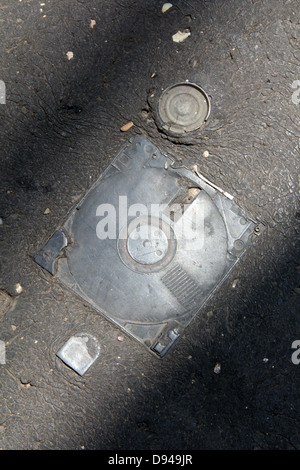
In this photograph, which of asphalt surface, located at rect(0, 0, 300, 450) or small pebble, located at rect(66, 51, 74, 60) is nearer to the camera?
asphalt surface, located at rect(0, 0, 300, 450)

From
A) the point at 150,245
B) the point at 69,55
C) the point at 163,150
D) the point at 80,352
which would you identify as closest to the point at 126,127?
the point at 163,150

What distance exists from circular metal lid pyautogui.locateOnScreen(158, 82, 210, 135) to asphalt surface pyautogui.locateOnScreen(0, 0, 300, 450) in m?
0.04

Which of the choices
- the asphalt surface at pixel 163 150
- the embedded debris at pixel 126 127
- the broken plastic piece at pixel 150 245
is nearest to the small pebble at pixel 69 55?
the asphalt surface at pixel 163 150

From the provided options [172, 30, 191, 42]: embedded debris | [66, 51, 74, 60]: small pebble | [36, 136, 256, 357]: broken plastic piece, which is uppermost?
[172, 30, 191, 42]: embedded debris

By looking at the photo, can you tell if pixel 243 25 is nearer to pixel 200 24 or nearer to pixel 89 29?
pixel 200 24

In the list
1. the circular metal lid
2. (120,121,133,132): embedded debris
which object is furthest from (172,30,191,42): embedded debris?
(120,121,133,132): embedded debris

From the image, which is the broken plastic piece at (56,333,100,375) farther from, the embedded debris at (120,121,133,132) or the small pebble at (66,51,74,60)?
the small pebble at (66,51,74,60)

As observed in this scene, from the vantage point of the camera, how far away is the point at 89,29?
1.90 meters

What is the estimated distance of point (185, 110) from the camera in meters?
1.86

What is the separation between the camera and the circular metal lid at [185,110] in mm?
1854

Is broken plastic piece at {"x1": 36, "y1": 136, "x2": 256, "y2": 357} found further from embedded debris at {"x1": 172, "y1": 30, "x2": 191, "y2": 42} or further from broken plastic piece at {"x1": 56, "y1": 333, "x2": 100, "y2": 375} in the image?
embedded debris at {"x1": 172, "y1": 30, "x2": 191, "y2": 42}

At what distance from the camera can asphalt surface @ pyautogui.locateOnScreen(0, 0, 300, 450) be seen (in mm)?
1798

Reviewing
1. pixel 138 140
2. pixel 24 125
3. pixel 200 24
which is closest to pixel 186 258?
pixel 138 140

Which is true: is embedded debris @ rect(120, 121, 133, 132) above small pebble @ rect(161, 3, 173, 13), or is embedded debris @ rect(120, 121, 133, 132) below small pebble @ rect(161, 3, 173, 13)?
below
